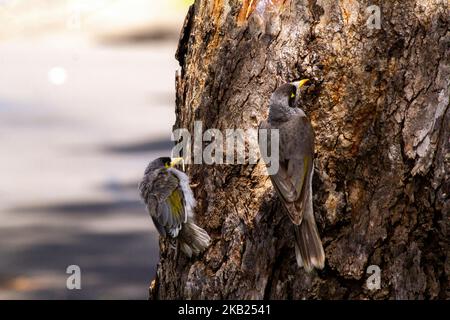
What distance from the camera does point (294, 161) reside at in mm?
5555

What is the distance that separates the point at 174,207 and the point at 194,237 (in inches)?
9.8

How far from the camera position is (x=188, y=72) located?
640cm

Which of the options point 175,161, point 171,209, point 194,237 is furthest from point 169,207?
point 175,161

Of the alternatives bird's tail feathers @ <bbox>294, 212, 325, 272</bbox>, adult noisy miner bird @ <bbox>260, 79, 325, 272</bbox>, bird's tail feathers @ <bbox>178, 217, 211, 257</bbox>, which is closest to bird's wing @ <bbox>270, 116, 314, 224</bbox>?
adult noisy miner bird @ <bbox>260, 79, 325, 272</bbox>

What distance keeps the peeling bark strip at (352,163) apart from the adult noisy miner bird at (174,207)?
146 millimetres

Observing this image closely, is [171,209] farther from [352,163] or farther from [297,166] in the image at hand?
[352,163]

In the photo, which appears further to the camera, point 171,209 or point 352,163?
point 171,209

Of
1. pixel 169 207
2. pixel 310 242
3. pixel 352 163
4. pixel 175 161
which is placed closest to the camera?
pixel 310 242

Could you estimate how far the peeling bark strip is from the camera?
563 cm

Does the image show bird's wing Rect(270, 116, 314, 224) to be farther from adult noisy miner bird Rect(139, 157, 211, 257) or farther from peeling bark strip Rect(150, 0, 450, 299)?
adult noisy miner bird Rect(139, 157, 211, 257)

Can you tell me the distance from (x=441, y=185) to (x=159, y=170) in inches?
74.4

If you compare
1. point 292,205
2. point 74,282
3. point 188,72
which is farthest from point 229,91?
point 74,282

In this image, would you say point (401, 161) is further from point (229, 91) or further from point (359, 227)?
point (229, 91)

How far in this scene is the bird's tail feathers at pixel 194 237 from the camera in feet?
19.4
